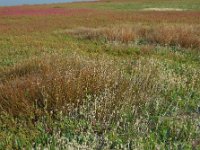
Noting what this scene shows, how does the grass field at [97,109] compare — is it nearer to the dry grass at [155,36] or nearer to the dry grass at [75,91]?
the dry grass at [75,91]

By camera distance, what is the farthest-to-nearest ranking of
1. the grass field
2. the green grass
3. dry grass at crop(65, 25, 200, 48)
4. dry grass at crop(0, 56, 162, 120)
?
1. the green grass
2. dry grass at crop(65, 25, 200, 48)
3. dry grass at crop(0, 56, 162, 120)
4. the grass field

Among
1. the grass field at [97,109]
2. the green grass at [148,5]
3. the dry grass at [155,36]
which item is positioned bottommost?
the green grass at [148,5]

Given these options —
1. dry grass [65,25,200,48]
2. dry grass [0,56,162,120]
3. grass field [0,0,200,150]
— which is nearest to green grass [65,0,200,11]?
dry grass [65,25,200,48]

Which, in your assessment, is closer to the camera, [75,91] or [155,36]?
[75,91]

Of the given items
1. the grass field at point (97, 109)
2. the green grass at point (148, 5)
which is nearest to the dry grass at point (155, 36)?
the grass field at point (97, 109)

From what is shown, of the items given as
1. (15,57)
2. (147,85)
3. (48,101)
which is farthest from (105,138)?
(15,57)

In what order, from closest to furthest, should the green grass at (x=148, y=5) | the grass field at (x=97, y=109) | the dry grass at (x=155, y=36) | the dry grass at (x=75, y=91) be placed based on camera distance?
the grass field at (x=97, y=109), the dry grass at (x=75, y=91), the dry grass at (x=155, y=36), the green grass at (x=148, y=5)

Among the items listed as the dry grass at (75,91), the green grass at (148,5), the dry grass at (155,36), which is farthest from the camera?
the green grass at (148,5)

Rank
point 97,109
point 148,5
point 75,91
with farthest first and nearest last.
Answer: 1. point 148,5
2. point 75,91
3. point 97,109

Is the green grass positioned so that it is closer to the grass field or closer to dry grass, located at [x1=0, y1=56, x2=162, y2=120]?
the grass field

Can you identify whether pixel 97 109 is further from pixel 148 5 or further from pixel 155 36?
pixel 148 5

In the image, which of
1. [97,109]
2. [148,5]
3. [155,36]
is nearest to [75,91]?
[97,109]

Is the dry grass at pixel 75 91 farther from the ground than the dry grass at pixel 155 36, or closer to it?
farther from the ground

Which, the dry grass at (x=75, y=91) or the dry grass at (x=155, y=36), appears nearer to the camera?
the dry grass at (x=75, y=91)
